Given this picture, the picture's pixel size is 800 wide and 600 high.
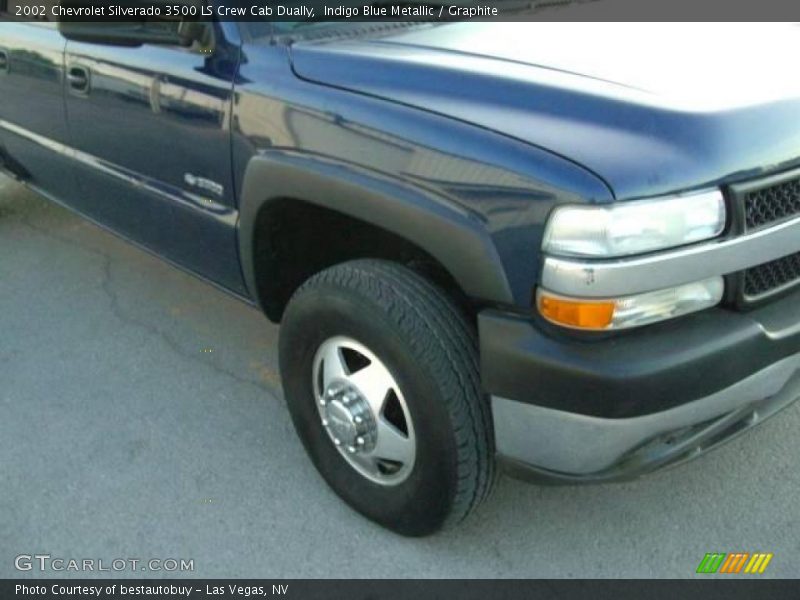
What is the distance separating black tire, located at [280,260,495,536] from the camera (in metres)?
1.99

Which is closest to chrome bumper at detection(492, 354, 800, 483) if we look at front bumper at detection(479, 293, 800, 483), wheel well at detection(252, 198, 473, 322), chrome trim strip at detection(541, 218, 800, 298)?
front bumper at detection(479, 293, 800, 483)

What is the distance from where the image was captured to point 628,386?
5.63ft

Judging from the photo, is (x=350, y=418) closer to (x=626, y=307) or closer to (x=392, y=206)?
(x=392, y=206)

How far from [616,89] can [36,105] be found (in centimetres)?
276

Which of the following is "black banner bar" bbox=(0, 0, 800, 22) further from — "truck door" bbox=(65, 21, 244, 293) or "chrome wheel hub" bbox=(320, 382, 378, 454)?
"chrome wheel hub" bbox=(320, 382, 378, 454)

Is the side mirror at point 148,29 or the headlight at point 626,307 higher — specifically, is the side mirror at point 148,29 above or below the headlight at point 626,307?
above

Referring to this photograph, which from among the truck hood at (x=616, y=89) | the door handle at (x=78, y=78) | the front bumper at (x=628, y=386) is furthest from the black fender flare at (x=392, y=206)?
the door handle at (x=78, y=78)

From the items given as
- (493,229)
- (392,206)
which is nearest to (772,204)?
(493,229)

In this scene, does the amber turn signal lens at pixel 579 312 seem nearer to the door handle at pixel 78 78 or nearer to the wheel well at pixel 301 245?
the wheel well at pixel 301 245

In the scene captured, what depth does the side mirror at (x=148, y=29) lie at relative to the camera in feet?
8.36

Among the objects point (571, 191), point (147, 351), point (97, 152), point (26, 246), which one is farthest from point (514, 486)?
point (26, 246)

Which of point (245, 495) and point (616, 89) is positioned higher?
point (616, 89)

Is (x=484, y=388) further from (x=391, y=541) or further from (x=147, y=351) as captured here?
(x=147, y=351)
